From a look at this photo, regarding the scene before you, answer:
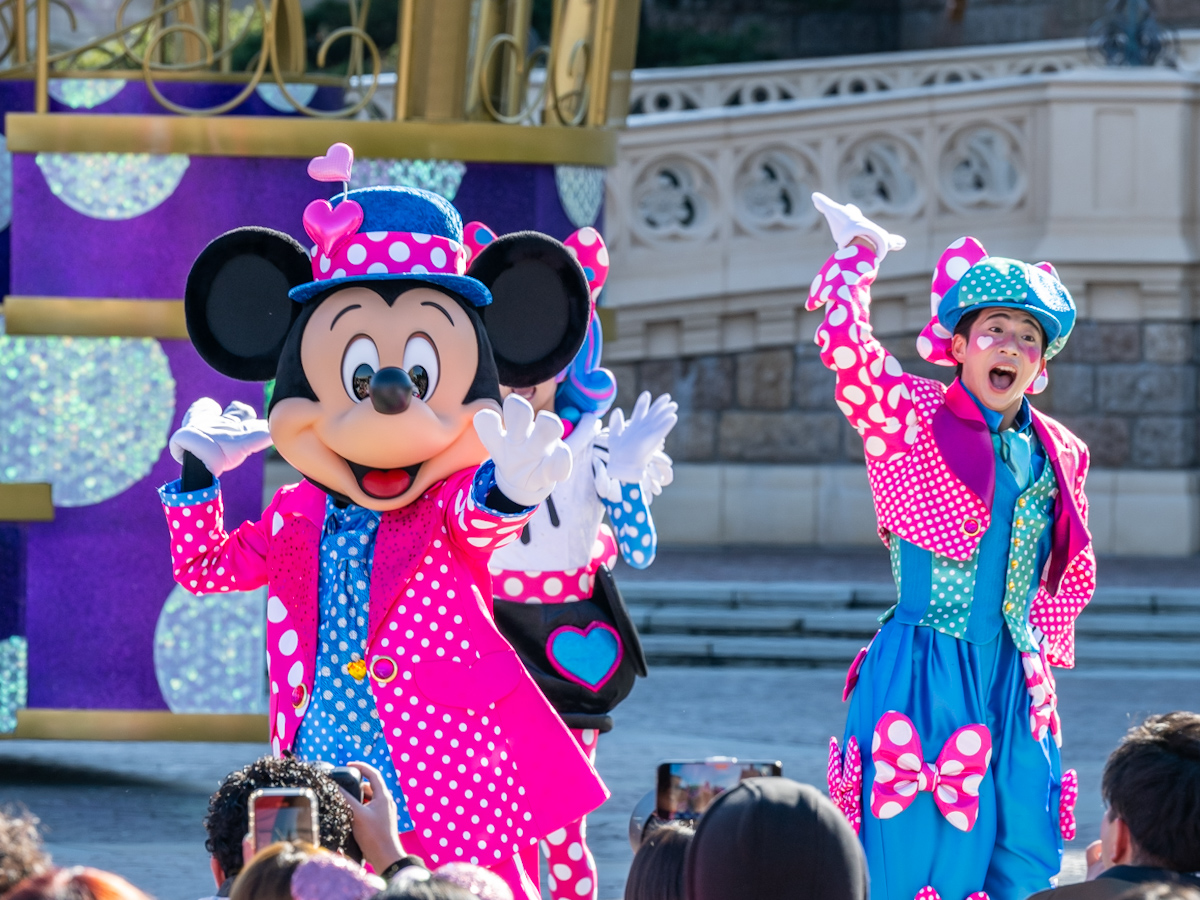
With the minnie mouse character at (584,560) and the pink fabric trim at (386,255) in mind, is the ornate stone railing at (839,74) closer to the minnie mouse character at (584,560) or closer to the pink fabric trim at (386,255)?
the minnie mouse character at (584,560)

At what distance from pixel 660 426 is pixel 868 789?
936 millimetres

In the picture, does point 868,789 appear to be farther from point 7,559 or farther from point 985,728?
point 7,559

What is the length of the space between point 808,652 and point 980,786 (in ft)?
15.5

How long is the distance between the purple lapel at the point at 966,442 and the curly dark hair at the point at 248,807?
58.0 inches

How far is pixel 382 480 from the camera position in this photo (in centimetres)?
324

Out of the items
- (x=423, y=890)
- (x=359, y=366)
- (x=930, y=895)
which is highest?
(x=359, y=366)

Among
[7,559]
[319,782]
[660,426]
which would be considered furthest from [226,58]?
[319,782]

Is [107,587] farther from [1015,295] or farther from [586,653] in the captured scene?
[1015,295]

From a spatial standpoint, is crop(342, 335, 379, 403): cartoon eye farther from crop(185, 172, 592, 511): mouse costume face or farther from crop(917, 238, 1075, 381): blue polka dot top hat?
crop(917, 238, 1075, 381): blue polka dot top hat

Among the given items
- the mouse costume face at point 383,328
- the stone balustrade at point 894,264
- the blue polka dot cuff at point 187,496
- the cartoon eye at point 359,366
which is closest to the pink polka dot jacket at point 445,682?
the blue polka dot cuff at point 187,496

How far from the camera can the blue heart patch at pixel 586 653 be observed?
3.96 m

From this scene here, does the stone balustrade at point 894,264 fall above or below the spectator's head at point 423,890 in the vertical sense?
above

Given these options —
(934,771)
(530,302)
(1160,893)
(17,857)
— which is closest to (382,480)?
(530,302)

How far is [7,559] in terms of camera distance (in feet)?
16.6
